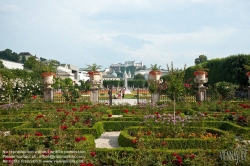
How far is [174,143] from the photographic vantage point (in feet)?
21.5

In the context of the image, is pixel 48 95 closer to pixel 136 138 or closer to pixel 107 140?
pixel 107 140

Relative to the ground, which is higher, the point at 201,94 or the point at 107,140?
the point at 201,94

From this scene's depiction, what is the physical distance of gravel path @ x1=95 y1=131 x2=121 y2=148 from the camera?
7626mm

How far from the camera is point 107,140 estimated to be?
841 cm

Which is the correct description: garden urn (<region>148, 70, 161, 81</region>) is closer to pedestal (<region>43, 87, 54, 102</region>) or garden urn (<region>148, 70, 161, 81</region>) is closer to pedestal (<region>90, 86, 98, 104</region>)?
pedestal (<region>90, 86, 98, 104</region>)

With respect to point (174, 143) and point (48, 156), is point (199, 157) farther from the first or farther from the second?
point (48, 156)

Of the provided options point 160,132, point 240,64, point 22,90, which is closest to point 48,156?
point 160,132

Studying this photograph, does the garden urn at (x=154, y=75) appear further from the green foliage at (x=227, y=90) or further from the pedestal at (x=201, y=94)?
the green foliage at (x=227, y=90)

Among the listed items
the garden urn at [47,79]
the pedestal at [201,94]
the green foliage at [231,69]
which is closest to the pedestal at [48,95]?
the garden urn at [47,79]

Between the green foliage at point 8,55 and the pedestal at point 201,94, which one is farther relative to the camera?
the green foliage at point 8,55

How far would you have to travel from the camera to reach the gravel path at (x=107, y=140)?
7.63 m

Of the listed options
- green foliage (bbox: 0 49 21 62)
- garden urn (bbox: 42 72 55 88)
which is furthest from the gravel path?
green foliage (bbox: 0 49 21 62)

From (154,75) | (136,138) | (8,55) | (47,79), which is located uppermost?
(8,55)

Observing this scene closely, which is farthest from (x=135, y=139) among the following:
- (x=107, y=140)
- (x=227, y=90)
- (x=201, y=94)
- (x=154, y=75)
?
(x=227, y=90)
